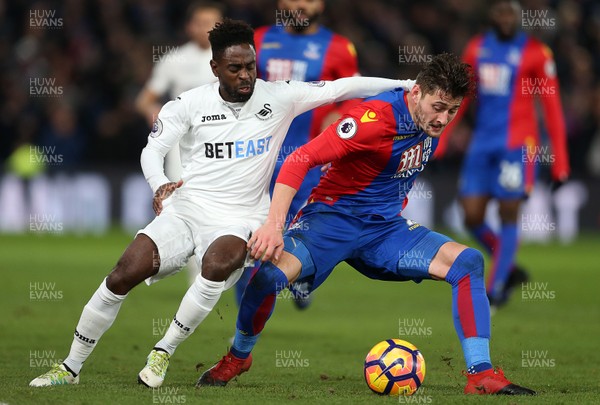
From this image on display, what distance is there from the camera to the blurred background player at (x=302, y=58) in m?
8.75

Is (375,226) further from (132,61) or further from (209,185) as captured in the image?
(132,61)

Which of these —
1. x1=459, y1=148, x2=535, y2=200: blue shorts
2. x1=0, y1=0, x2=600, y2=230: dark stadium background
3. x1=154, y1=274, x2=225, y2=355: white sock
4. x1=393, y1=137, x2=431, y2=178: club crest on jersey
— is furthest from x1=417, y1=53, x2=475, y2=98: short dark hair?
x1=0, y1=0, x2=600, y2=230: dark stadium background

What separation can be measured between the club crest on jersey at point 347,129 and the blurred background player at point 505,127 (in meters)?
4.50

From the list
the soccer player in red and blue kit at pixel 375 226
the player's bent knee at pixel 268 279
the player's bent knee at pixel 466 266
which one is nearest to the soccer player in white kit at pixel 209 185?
the player's bent knee at pixel 268 279

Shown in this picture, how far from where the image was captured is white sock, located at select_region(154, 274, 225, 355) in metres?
6.34

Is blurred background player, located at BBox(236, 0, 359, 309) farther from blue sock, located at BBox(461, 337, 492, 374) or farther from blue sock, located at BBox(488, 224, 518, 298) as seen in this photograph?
blue sock, located at BBox(461, 337, 492, 374)

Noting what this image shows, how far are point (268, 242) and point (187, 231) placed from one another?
65cm

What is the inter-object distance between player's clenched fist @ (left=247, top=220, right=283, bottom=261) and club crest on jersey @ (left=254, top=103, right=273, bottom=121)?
0.86m

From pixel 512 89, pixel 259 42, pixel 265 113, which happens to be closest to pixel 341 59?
pixel 259 42

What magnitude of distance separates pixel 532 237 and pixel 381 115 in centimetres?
1229

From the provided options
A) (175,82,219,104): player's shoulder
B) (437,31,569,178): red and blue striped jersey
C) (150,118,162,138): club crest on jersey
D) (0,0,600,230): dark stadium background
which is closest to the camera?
(150,118,162,138): club crest on jersey

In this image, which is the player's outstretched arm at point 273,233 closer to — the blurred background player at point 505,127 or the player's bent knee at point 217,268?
the player's bent knee at point 217,268

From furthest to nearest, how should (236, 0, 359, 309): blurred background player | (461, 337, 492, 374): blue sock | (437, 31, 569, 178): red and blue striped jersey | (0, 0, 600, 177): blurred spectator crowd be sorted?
(0, 0, 600, 177): blurred spectator crowd → (437, 31, 569, 178): red and blue striped jersey → (236, 0, 359, 309): blurred background player → (461, 337, 492, 374): blue sock

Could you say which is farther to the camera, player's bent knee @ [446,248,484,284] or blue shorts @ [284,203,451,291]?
blue shorts @ [284,203,451,291]
